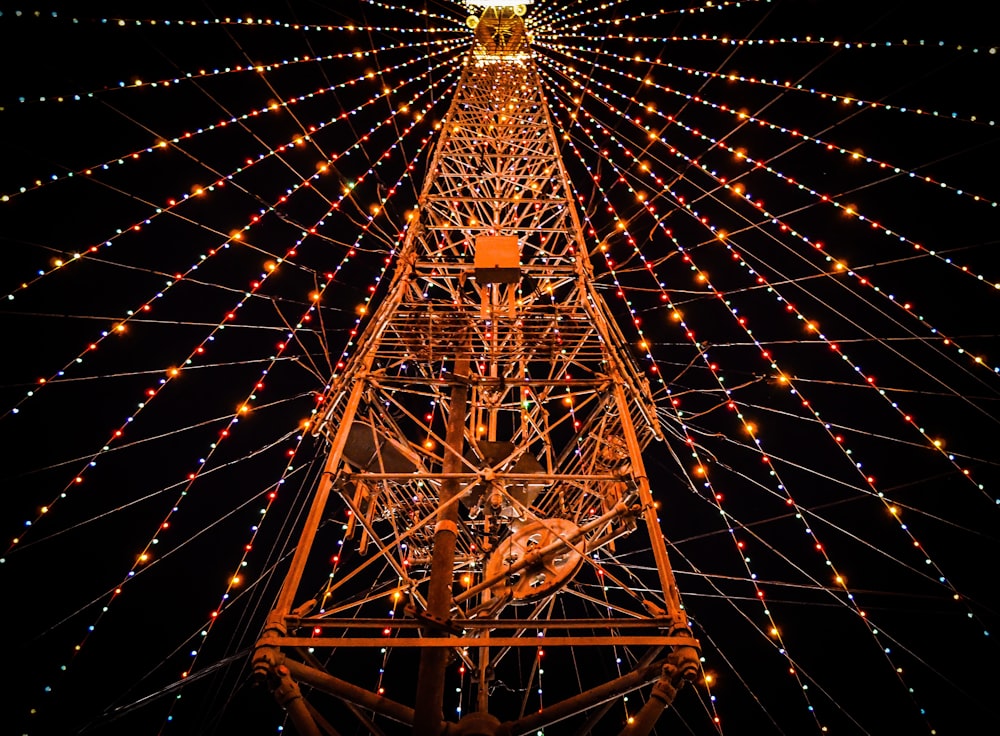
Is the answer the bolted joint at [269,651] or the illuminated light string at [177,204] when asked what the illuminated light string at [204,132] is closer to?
the illuminated light string at [177,204]

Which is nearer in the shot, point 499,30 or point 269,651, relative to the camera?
point 269,651

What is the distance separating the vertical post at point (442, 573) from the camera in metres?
3.45

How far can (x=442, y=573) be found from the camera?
13.6 feet

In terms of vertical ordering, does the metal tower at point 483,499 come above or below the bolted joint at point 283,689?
above

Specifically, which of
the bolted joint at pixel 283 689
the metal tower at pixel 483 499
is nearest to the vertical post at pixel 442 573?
the metal tower at pixel 483 499

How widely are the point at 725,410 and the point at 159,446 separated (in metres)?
13.7

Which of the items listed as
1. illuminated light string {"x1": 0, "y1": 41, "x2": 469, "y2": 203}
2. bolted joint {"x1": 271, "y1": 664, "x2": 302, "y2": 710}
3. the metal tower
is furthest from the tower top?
bolted joint {"x1": 271, "y1": 664, "x2": 302, "y2": 710}

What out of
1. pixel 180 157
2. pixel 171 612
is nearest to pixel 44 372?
pixel 171 612

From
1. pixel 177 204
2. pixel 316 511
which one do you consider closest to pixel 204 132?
pixel 177 204

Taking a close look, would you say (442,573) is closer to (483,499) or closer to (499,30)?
(483,499)

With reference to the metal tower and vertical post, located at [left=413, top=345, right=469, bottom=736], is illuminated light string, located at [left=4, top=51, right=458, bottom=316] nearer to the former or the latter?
the metal tower

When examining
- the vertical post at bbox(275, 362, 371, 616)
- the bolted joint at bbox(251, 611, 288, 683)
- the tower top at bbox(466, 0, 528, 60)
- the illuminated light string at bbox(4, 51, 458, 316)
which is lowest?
the bolted joint at bbox(251, 611, 288, 683)

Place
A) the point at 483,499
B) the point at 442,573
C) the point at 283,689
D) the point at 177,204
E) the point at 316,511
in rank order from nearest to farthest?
the point at 283,689, the point at 316,511, the point at 442,573, the point at 483,499, the point at 177,204

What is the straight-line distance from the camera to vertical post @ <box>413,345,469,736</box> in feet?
11.3
